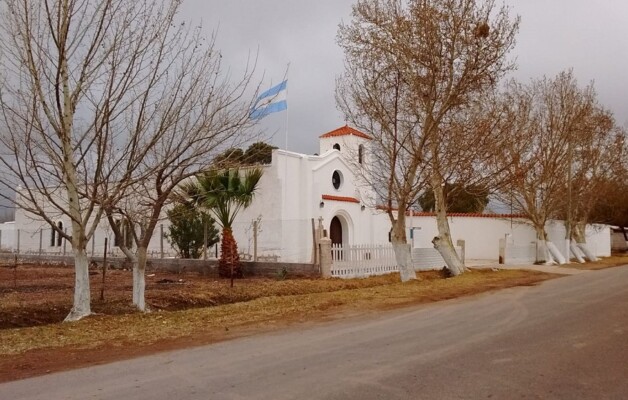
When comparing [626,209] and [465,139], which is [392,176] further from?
[626,209]

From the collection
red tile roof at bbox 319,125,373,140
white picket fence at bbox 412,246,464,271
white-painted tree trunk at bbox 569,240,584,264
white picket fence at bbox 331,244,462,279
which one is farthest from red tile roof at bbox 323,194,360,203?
white-painted tree trunk at bbox 569,240,584,264

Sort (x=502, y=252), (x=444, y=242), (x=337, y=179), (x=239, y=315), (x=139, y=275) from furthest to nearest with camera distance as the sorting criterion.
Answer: (x=502, y=252) → (x=337, y=179) → (x=444, y=242) → (x=139, y=275) → (x=239, y=315)

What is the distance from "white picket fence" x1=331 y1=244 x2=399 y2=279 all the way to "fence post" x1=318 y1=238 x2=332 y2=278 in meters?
0.28

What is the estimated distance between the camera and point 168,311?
13477 mm

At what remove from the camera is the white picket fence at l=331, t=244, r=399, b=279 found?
20922 millimetres

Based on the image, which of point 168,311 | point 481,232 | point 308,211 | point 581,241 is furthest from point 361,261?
point 581,241

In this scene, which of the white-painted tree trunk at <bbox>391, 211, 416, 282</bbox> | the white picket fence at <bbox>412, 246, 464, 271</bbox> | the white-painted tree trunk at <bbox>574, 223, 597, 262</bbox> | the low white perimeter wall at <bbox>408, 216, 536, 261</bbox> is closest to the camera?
the white-painted tree trunk at <bbox>391, 211, 416, 282</bbox>

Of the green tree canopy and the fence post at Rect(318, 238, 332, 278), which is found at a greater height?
the green tree canopy

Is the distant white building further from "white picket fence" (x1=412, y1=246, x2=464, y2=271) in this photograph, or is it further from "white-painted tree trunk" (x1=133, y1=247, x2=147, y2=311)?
"white-painted tree trunk" (x1=133, y1=247, x2=147, y2=311)

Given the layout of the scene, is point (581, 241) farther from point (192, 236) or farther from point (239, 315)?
point (239, 315)

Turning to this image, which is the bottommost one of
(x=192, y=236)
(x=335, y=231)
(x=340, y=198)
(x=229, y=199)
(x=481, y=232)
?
(x=192, y=236)

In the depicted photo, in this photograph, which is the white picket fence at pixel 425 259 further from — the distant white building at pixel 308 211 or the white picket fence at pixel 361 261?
the white picket fence at pixel 361 261

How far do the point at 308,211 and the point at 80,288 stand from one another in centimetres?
1680

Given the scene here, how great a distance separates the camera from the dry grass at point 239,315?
964 cm
